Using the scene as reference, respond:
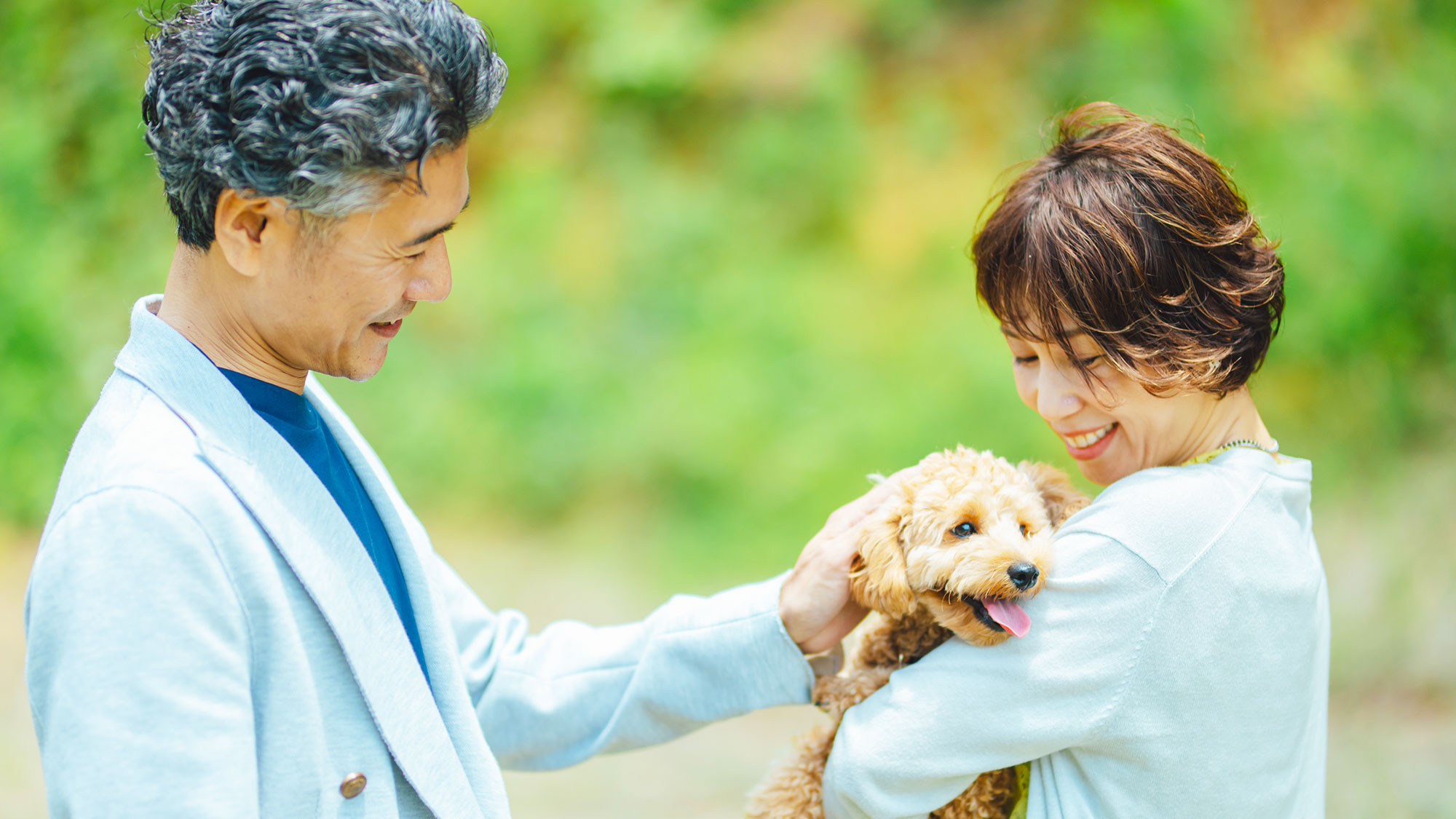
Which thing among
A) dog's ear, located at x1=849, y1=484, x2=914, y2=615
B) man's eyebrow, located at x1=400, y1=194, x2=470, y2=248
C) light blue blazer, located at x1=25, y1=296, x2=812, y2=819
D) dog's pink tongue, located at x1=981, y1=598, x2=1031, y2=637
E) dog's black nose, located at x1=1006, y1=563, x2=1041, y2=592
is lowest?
light blue blazer, located at x1=25, y1=296, x2=812, y2=819

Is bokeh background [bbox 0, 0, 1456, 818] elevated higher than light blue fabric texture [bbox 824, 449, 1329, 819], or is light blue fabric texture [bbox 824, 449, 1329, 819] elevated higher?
bokeh background [bbox 0, 0, 1456, 818]

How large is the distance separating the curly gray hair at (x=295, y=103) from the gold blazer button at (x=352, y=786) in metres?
0.73

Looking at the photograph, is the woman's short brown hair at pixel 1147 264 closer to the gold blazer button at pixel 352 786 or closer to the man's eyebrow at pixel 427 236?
the man's eyebrow at pixel 427 236

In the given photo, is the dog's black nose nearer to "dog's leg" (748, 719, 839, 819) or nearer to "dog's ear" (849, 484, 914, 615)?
"dog's ear" (849, 484, 914, 615)

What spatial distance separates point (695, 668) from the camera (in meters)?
1.85

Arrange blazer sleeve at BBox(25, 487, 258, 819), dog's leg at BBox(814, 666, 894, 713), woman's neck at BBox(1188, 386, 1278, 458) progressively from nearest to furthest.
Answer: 1. blazer sleeve at BBox(25, 487, 258, 819)
2. woman's neck at BBox(1188, 386, 1278, 458)
3. dog's leg at BBox(814, 666, 894, 713)

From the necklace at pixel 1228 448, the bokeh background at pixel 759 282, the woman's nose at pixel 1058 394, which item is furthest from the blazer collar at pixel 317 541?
the bokeh background at pixel 759 282

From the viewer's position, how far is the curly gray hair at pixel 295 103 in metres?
1.29

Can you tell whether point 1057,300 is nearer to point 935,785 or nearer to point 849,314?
point 935,785

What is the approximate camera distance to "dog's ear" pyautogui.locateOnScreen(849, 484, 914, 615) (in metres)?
1.69

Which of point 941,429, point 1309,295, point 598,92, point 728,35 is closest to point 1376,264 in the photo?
point 1309,295

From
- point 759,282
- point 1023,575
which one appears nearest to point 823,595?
point 1023,575

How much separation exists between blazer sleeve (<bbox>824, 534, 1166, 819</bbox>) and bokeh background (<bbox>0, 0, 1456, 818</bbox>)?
9.35ft

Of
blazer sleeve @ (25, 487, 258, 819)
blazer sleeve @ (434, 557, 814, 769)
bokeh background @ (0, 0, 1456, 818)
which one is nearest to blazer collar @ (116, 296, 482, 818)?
blazer sleeve @ (25, 487, 258, 819)
